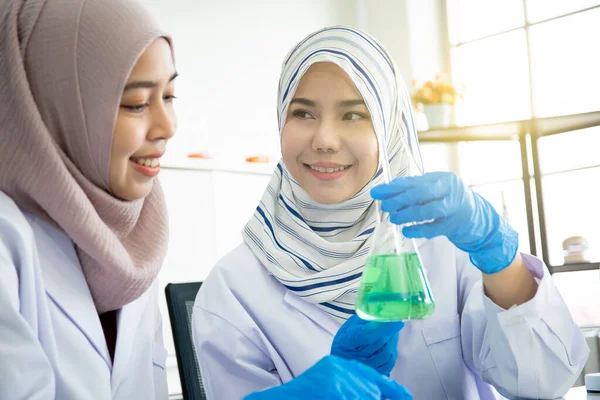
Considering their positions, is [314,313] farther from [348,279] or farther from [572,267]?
[572,267]

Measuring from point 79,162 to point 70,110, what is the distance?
0.33 feet

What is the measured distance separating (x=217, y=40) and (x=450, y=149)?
6.48ft

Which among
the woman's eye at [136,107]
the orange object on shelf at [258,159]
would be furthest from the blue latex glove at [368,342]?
the orange object on shelf at [258,159]

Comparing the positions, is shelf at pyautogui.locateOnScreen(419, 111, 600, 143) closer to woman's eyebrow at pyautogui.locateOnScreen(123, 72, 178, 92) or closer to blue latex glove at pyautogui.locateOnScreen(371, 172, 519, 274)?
blue latex glove at pyautogui.locateOnScreen(371, 172, 519, 274)

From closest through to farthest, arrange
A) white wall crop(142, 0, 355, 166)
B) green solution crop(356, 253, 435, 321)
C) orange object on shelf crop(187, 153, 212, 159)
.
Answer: green solution crop(356, 253, 435, 321) → orange object on shelf crop(187, 153, 212, 159) → white wall crop(142, 0, 355, 166)

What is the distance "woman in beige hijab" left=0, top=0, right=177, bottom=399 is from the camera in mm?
1212

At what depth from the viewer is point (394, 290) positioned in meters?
0.96

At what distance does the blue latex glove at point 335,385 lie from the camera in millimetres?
965

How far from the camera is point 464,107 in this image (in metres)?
5.16

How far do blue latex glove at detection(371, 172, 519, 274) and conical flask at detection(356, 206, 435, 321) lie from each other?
106 millimetres

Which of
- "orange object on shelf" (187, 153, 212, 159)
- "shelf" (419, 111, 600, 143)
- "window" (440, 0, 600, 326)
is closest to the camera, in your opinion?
"shelf" (419, 111, 600, 143)

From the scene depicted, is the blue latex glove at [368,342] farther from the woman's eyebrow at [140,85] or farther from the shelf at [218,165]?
the shelf at [218,165]

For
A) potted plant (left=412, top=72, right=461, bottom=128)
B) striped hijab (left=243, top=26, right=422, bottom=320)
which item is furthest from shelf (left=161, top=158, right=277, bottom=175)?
striped hijab (left=243, top=26, right=422, bottom=320)

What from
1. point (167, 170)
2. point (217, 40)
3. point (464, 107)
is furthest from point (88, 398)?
point (464, 107)
